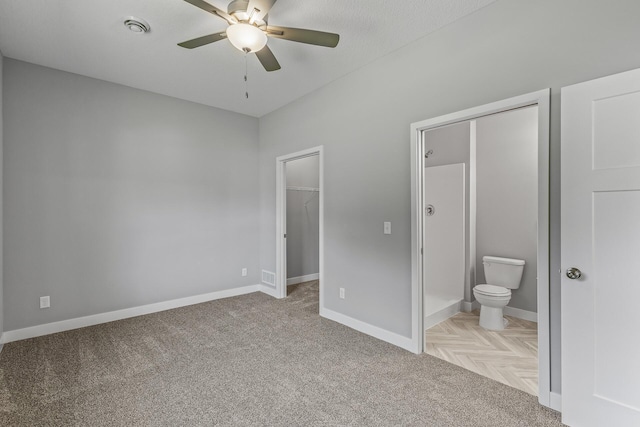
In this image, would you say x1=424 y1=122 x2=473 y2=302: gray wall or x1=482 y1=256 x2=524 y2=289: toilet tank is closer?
x1=482 y1=256 x2=524 y2=289: toilet tank

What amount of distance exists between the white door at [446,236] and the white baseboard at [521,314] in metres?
0.51

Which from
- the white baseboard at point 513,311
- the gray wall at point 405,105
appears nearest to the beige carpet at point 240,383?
the gray wall at point 405,105

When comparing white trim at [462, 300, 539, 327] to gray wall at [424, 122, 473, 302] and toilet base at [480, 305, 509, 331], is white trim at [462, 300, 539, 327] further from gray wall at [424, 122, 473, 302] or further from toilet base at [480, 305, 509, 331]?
toilet base at [480, 305, 509, 331]

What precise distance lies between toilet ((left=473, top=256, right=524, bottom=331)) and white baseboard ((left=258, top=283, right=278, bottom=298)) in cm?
265

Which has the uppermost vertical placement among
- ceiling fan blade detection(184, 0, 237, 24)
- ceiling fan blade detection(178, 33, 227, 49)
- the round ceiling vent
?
the round ceiling vent

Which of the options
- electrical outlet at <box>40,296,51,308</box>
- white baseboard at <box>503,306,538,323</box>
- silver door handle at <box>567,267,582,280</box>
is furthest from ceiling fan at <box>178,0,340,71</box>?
white baseboard at <box>503,306,538,323</box>

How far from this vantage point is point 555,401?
1.90 metres

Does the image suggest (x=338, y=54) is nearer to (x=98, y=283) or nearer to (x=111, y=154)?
(x=111, y=154)

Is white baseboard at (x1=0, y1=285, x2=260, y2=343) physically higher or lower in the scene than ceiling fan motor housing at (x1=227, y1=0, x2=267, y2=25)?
lower

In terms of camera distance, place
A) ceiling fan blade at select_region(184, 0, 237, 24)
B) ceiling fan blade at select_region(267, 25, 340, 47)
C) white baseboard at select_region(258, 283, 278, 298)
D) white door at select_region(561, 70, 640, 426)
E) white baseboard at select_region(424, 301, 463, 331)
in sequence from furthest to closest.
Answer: white baseboard at select_region(258, 283, 278, 298)
white baseboard at select_region(424, 301, 463, 331)
ceiling fan blade at select_region(267, 25, 340, 47)
ceiling fan blade at select_region(184, 0, 237, 24)
white door at select_region(561, 70, 640, 426)

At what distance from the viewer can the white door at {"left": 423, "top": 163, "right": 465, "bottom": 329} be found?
3.76m

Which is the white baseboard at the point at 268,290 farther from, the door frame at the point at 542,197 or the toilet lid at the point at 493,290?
the door frame at the point at 542,197

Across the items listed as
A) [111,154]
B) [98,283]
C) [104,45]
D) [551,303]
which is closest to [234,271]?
[98,283]

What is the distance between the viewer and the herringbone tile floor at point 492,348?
91.3 inches
